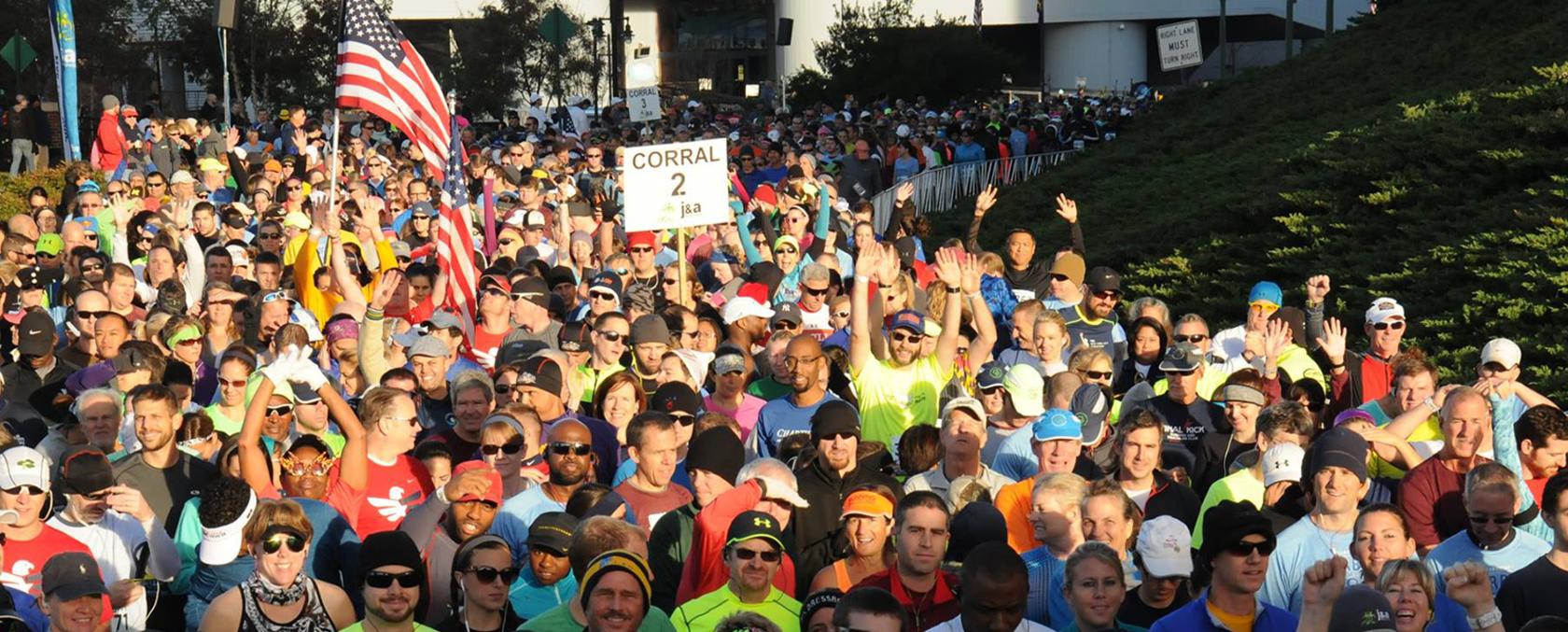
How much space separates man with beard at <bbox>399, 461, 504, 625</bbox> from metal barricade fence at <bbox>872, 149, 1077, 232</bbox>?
60.3ft

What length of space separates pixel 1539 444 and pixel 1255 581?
237cm

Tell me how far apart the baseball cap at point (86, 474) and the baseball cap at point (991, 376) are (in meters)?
3.82

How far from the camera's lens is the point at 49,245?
703 inches

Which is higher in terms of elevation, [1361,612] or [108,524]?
[1361,612]

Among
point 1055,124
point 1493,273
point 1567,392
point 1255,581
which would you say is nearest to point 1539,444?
point 1255,581

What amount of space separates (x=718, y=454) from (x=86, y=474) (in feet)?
8.03

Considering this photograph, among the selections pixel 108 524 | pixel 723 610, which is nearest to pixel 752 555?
pixel 723 610

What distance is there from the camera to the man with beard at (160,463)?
906cm

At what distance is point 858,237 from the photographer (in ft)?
51.0

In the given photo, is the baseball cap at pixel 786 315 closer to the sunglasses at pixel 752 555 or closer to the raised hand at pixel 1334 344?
the raised hand at pixel 1334 344

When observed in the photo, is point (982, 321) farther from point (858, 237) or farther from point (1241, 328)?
point (858, 237)

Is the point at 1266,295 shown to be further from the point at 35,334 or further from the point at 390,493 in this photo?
the point at 35,334

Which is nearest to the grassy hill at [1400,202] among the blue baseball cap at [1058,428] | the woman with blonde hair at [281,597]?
the blue baseball cap at [1058,428]

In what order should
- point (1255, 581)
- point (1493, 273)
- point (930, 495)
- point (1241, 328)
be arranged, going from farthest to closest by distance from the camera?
point (1493, 273)
point (1241, 328)
point (930, 495)
point (1255, 581)
